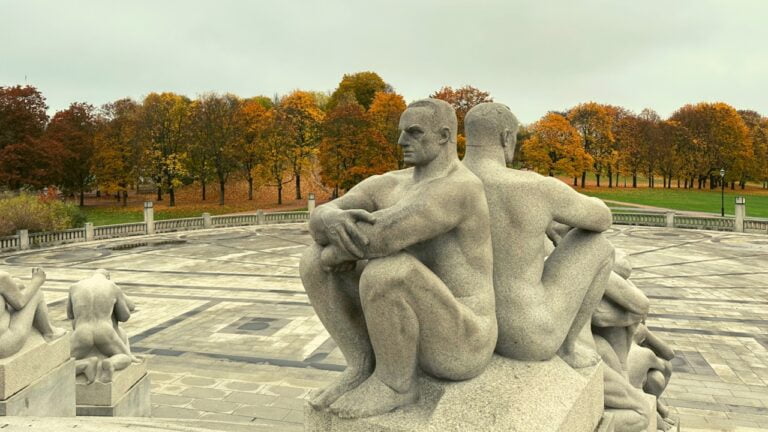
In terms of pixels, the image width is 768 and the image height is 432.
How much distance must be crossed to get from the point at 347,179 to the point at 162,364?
126 ft

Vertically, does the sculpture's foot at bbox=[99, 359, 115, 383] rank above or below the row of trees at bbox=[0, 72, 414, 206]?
below

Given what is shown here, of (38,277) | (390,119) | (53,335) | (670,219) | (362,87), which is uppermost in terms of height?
(362,87)

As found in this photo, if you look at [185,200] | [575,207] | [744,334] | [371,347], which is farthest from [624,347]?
[185,200]

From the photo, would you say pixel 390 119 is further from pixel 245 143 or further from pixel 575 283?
pixel 575 283

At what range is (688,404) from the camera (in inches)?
364

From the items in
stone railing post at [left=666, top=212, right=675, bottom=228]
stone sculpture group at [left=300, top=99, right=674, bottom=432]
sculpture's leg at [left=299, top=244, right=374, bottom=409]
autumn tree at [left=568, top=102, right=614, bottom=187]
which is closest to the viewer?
stone sculpture group at [left=300, top=99, right=674, bottom=432]

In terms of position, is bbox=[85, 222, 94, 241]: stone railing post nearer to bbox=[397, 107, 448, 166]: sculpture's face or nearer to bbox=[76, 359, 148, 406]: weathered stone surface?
bbox=[76, 359, 148, 406]: weathered stone surface

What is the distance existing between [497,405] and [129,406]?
5925 millimetres

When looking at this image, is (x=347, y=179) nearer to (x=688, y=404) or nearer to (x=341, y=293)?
(x=688, y=404)

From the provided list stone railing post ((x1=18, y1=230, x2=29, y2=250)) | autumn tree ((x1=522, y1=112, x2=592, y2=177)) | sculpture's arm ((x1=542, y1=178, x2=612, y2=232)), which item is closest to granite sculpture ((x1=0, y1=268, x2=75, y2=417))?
sculpture's arm ((x1=542, y1=178, x2=612, y2=232))

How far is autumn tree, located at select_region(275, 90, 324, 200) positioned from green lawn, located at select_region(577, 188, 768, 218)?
99.3 ft

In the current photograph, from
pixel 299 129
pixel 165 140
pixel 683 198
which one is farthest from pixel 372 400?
A: pixel 683 198

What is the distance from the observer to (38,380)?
624 centimetres

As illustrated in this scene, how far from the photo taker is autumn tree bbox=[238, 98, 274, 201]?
54.0 meters
